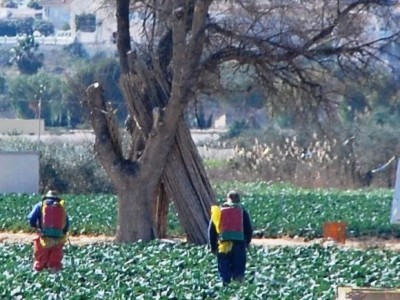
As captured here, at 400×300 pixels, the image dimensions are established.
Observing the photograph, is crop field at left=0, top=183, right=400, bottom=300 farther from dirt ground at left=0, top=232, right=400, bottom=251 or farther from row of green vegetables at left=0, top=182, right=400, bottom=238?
dirt ground at left=0, top=232, right=400, bottom=251

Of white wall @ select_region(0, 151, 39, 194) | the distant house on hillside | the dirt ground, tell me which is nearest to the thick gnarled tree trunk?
the dirt ground

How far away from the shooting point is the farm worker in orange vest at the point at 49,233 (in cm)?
2306

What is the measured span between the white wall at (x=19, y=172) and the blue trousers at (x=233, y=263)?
26542 millimetres

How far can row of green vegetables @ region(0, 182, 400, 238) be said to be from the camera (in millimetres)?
35156

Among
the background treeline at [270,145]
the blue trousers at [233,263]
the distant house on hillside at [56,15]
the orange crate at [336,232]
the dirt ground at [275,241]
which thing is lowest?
the dirt ground at [275,241]

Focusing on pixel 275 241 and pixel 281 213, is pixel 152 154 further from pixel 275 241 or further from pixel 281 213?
pixel 281 213

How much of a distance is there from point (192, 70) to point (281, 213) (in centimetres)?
895

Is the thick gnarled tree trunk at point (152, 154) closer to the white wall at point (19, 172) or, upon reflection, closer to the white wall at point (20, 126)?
the white wall at point (19, 172)

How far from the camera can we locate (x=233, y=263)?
21.6m

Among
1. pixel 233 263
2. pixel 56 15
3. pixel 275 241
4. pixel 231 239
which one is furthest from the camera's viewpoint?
pixel 56 15

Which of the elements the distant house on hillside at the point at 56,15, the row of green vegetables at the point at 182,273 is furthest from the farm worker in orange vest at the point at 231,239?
the distant house on hillside at the point at 56,15

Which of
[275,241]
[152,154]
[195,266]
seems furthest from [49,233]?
[275,241]

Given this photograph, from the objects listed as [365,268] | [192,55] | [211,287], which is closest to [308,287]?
[211,287]

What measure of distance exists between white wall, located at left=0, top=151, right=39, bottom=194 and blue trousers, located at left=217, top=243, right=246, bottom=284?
2654 cm
